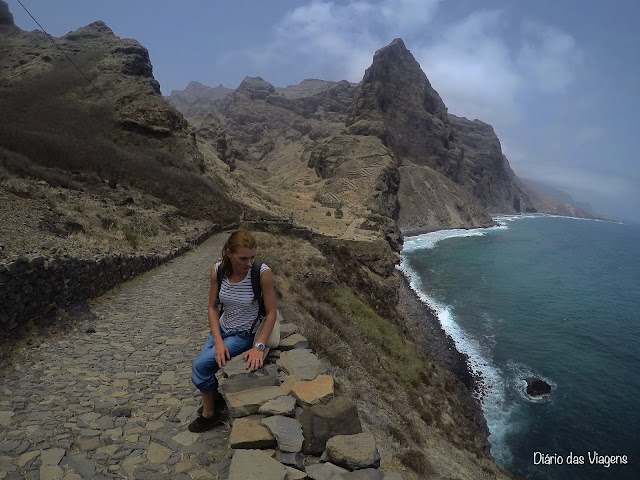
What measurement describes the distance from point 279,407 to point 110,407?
282 centimetres

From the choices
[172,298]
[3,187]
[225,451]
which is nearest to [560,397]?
[172,298]

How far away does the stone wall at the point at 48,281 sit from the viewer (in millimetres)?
7035

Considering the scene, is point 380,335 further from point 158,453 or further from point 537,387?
point 158,453

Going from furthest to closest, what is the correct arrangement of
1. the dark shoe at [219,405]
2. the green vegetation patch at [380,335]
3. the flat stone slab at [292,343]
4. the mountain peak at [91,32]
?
1. the mountain peak at [91,32]
2. the green vegetation patch at [380,335]
3. the flat stone slab at [292,343]
4. the dark shoe at [219,405]

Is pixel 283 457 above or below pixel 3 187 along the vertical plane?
below

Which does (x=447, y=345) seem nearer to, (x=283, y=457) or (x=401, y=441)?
(x=401, y=441)

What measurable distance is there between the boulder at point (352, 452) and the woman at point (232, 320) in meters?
1.32

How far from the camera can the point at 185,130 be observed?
46625mm

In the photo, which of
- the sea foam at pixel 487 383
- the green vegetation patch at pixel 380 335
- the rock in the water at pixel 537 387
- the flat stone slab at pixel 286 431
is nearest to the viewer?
the flat stone slab at pixel 286 431

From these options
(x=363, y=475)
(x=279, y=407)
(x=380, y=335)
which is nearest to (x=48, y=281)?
(x=279, y=407)

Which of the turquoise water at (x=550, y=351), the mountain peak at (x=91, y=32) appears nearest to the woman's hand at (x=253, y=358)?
the turquoise water at (x=550, y=351)

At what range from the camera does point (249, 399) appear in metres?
4.31

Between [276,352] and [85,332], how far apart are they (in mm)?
5225

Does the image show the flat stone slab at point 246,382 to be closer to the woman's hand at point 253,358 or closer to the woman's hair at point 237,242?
the woman's hand at point 253,358
